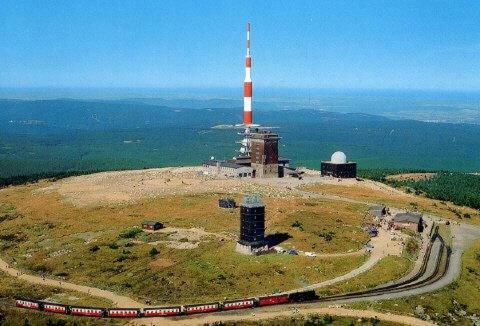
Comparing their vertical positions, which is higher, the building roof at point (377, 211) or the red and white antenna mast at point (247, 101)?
the red and white antenna mast at point (247, 101)

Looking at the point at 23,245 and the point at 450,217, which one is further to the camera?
the point at 450,217

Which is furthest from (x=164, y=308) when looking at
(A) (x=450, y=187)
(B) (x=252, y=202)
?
(A) (x=450, y=187)

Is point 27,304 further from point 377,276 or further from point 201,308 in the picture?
point 377,276

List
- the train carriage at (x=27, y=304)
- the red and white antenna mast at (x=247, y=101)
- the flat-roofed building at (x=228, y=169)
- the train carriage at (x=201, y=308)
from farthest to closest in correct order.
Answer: the red and white antenna mast at (x=247, y=101), the flat-roofed building at (x=228, y=169), the train carriage at (x=27, y=304), the train carriage at (x=201, y=308)

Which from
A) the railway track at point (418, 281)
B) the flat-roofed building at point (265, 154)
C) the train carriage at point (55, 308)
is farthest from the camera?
the flat-roofed building at point (265, 154)

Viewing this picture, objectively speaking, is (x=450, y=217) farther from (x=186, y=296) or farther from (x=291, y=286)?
(x=186, y=296)

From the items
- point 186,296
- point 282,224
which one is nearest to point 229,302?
point 186,296

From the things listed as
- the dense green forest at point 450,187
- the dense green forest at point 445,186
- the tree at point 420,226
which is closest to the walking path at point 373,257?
the tree at point 420,226

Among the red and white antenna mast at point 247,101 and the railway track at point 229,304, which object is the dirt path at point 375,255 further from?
the red and white antenna mast at point 247,101
